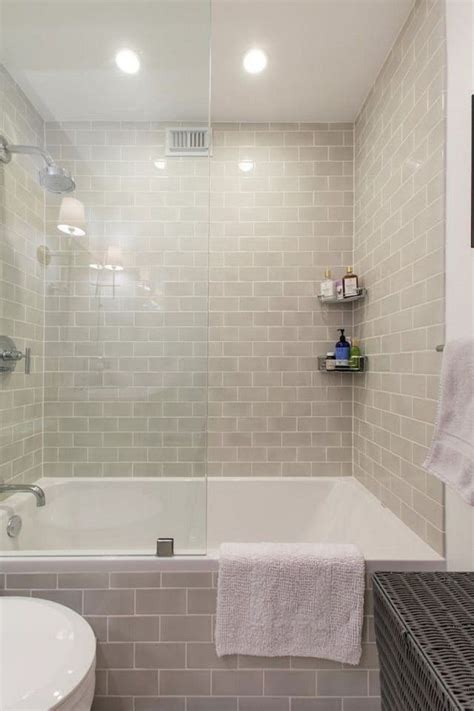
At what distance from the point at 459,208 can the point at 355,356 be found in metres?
1.06

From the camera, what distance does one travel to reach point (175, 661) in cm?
146

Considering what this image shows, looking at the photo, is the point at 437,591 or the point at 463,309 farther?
the point at 463,309

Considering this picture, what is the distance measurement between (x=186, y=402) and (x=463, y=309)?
1.17 m

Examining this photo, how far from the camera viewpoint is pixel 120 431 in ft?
6.26

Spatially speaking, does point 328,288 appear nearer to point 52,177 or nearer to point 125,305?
point 125,305

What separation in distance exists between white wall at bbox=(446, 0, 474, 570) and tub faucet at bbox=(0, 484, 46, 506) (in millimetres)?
1708

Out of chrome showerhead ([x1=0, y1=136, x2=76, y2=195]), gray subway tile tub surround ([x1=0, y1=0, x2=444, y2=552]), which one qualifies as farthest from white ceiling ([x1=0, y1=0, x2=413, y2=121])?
chrome showerhead ([x1=0, y1=136, x2=76, y2=195])

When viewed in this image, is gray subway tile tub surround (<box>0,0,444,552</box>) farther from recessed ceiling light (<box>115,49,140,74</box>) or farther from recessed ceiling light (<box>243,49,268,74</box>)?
recessed ceiling light (<box>243,49,268,74</box>)

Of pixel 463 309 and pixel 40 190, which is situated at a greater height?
pixel 40 190

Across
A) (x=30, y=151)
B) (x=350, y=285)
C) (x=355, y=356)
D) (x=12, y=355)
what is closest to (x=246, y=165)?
Result: (x=350, y=285)

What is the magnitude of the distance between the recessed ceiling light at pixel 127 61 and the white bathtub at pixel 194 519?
6.24 feet

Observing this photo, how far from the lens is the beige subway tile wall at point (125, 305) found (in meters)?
1.89

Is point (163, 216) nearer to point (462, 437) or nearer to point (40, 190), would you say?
point (40, 190)

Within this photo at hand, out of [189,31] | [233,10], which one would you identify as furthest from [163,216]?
[233,10]
